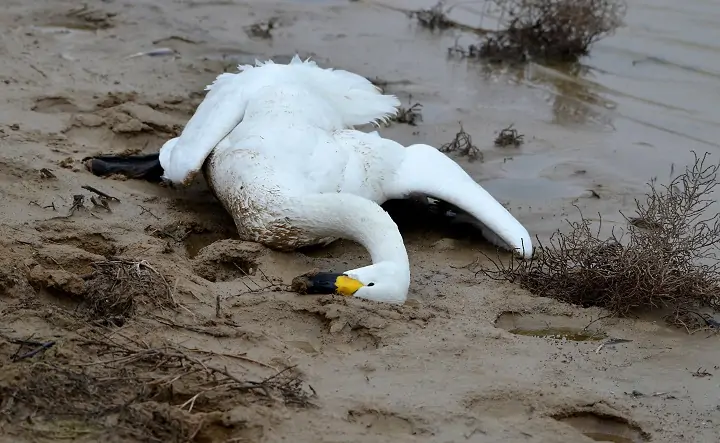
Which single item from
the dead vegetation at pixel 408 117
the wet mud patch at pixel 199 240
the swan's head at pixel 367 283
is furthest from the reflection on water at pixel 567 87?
the swan's head at pixel 367 283

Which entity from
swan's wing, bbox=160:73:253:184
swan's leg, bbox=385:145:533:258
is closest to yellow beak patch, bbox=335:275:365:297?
swan's leg, bbox=385:145:533:258

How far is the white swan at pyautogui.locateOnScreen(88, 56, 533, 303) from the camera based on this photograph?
235 inches

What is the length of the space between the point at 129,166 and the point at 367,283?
2.75m

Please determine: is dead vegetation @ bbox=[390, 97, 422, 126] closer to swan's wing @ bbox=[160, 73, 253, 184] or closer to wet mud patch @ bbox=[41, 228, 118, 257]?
swan's wing @ bbox=[160, 73, 253, 184]

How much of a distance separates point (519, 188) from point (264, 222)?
2619 millimetres

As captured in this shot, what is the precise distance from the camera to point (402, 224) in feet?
23.7

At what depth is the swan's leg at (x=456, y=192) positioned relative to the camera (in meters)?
6.72

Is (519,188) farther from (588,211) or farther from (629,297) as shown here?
(629,297)

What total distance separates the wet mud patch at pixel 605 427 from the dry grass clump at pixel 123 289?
6.56ft

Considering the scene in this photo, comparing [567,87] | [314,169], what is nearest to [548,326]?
[314,169]

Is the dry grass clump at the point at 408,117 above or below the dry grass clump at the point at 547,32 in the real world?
below

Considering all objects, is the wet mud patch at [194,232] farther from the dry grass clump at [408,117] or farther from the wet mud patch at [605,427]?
the wet mud patch at [605,427]

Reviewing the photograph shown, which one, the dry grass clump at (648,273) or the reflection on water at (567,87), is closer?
the dry grass clump at (648,273)

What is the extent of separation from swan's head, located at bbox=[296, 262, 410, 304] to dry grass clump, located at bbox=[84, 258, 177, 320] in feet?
2.59
